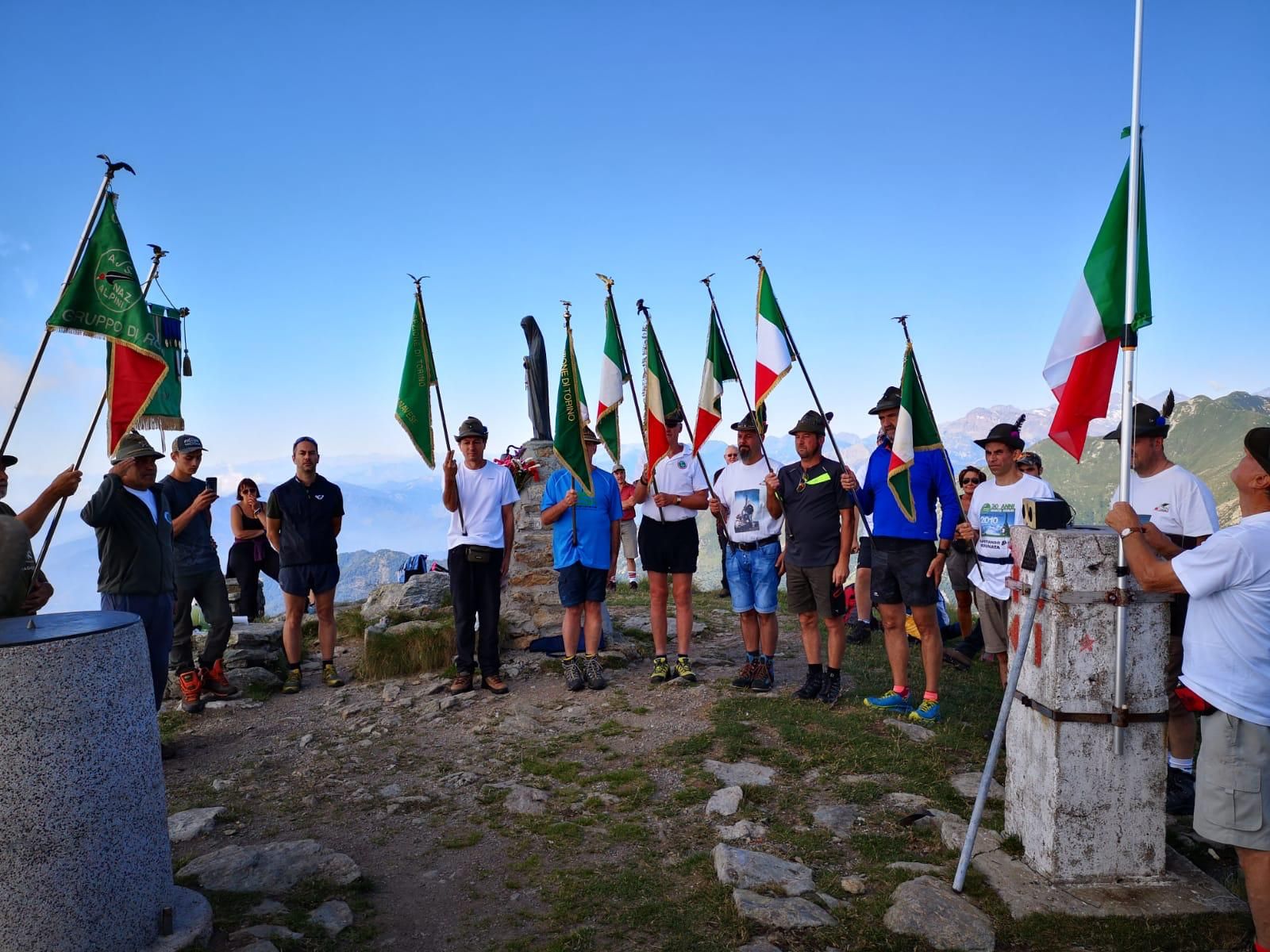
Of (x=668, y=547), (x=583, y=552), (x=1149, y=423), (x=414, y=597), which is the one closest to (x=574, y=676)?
(x=583, y=552)

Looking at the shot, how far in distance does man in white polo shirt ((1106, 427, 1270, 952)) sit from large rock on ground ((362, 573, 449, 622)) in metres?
8.59

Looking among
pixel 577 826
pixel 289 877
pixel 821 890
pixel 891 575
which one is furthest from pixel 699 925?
pixel 891 575

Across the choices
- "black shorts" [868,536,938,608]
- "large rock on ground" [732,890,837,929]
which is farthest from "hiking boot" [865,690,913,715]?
"large rock on ground" [732,890,837,929]

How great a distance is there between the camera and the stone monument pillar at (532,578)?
9.86 meters

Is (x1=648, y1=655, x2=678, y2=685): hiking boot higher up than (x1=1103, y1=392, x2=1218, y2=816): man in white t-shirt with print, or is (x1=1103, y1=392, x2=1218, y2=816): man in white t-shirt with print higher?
(x1=1103, y1=392, x2=1218, y2=816): man in white t-shirt with print

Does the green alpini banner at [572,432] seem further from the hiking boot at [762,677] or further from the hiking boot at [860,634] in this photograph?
the hiking boot at [860,634]

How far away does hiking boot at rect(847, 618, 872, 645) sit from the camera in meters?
10.2

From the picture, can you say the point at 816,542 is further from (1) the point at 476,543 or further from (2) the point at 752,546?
(1) the point at 476,543

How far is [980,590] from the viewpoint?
293 inches

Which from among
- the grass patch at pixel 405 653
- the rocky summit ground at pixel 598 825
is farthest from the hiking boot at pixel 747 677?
the grass patch at pixel 405 653

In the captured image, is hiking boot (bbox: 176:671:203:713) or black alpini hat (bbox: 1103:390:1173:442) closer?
black alpini hat (bbox: 1103:390:1173:442)

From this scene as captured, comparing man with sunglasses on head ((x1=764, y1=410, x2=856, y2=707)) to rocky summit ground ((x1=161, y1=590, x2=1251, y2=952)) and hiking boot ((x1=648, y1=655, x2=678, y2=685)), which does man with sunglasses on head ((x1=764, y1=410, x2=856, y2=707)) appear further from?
hiking boot ((x1=648, y1=655, x2=678, y2=685))

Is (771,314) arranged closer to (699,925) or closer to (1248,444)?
(1248,444)

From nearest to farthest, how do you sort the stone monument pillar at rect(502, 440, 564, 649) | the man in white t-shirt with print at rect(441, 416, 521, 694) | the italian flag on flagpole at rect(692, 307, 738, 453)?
1. the man in white t-shirt with print at rect(441, 416, 521, 694)
2. the italian flag on flagpole at rect(692, 307, 738, 453)
3. the stone monument pillar at rect(502, 440, 564, 649)
